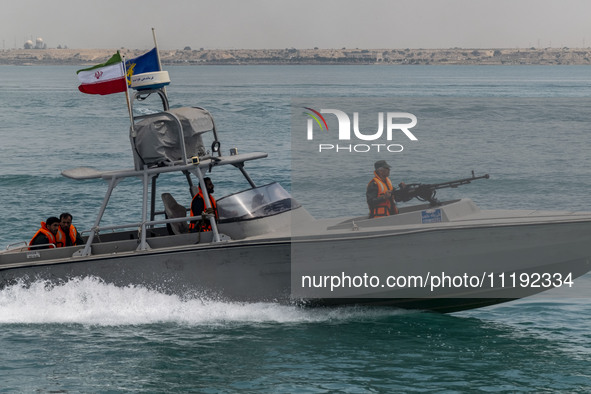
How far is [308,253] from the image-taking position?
424 inches

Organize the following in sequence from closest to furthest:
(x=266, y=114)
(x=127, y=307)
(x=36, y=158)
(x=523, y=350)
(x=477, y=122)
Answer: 1. (x=523, y=350)
2. (x=127, y=307)
3. (x=36, y=158)
4. (x=477, y=122)
5. (x=266, y=114)

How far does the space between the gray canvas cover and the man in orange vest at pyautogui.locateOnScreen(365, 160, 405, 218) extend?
2.47 meters

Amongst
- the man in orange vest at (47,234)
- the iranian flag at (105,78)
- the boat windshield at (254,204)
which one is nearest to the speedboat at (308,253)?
the boat windshield at (254,204)

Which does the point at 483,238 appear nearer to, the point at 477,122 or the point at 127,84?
the point at 127,84

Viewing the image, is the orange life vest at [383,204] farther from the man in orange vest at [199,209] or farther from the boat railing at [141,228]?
the boat railing at [141,228]

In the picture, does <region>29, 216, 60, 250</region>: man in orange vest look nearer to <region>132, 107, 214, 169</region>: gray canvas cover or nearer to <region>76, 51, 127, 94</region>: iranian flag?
<region>132, 107, 214, 169</region>: gray canvas cover

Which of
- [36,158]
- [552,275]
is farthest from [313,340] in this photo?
[36,158]

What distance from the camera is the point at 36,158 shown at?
35.3m

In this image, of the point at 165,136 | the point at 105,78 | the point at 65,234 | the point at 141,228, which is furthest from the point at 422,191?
the point at 65,234

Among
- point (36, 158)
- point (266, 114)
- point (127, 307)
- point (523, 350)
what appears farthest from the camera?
point (266, 114)

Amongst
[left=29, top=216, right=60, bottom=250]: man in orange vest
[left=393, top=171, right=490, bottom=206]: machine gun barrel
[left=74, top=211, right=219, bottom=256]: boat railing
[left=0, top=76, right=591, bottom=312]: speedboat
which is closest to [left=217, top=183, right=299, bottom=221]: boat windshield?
[left=0, top=76, right=591, bottom=312]: speedboat

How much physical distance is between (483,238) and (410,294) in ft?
3.96

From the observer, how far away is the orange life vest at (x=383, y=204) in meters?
11.4

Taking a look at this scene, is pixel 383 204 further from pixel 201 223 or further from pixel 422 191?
pixel 201 223
